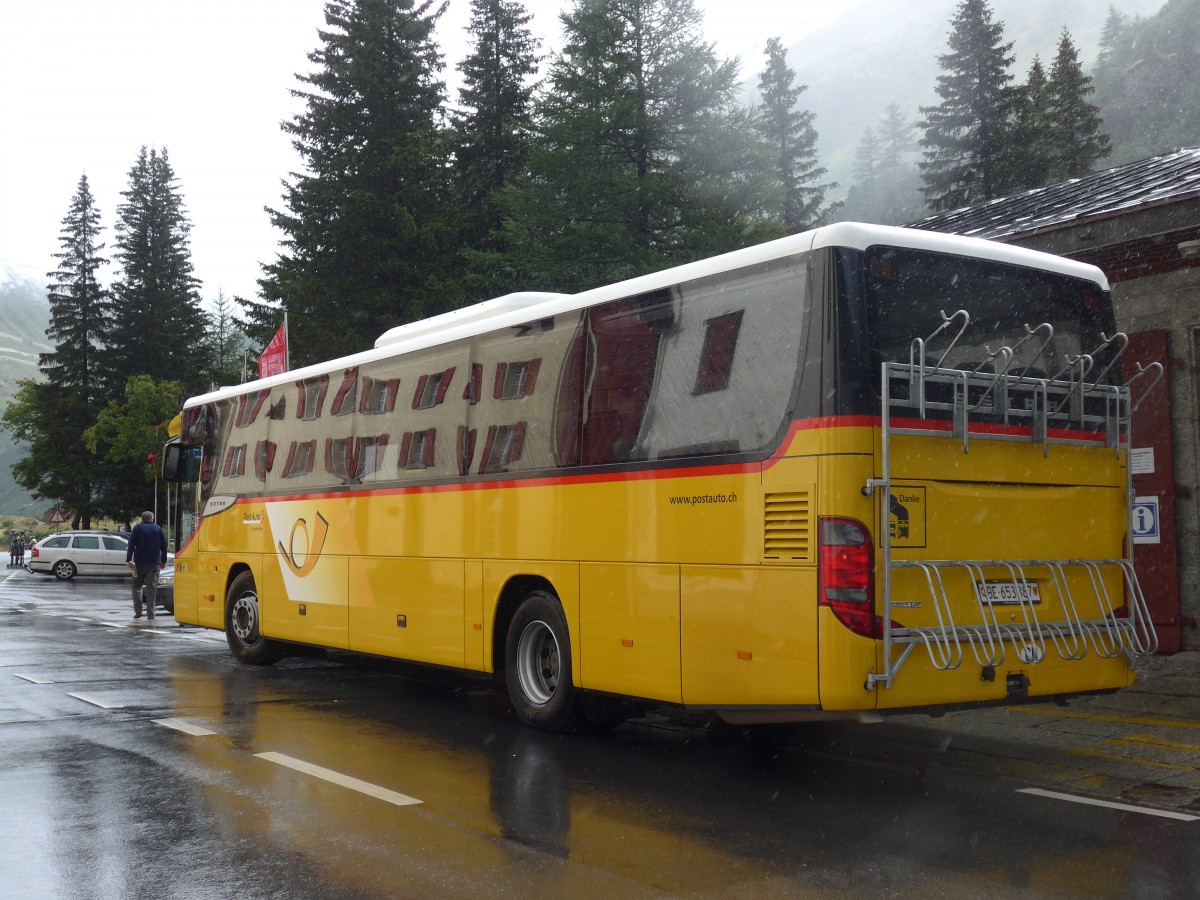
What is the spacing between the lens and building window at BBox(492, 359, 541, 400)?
31.2ft

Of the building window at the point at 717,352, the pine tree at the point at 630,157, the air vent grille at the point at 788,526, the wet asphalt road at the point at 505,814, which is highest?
the pine tree at the point at 630,157

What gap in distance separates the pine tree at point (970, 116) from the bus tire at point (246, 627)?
44346 mm

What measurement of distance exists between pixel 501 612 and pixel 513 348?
2068mm

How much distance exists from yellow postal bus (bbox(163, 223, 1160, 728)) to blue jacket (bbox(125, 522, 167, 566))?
1278 centimetres

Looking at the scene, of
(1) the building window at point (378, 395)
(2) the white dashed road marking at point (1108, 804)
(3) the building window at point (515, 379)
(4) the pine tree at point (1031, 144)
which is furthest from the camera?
(4) the pine tree at point (1031, 144)

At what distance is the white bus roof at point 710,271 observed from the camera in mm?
Answer: 7141

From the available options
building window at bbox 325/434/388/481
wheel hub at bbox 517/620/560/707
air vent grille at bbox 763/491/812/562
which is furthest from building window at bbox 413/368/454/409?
air vent grille at bbox 763/491/812/562

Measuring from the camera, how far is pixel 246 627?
46.7 ft

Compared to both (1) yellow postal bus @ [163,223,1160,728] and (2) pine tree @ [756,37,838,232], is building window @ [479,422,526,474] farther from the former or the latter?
(2) pine tree @ [756,37,838,232]

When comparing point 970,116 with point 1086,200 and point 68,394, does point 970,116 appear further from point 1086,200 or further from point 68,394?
point 68,394

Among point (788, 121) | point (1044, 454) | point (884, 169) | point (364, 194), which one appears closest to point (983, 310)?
point (1044, 454)

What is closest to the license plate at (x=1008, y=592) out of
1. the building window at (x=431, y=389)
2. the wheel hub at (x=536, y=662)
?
the wheel hub at (x=536, y=662)

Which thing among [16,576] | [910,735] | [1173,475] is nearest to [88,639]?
[910,735]

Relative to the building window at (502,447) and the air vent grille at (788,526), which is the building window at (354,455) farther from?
the air vent grille at (788,526)
